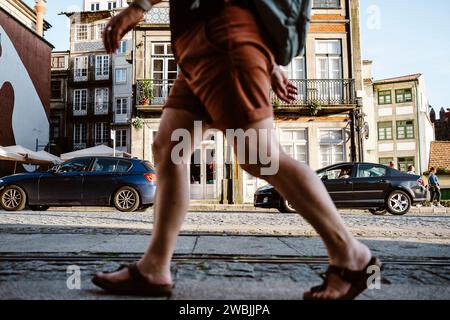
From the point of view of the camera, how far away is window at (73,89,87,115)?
160ft

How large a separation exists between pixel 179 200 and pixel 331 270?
2.30 feet

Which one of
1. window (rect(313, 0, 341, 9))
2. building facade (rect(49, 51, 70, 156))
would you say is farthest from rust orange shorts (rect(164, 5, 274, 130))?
building facade (rect(49, 51, 70, 156))

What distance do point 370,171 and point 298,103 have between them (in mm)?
8368

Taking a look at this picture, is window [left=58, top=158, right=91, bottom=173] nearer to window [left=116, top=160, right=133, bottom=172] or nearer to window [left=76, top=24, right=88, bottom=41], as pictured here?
window [left=116, top=160, right=133, bottom=172]

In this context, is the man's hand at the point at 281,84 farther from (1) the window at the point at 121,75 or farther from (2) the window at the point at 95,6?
(2) the window at the point at 95,6

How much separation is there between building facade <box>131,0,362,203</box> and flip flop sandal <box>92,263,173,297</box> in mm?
18151

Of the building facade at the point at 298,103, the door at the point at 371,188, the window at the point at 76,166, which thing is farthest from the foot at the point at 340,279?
the building facade at the point at 298,103

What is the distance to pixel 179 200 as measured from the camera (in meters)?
1.87

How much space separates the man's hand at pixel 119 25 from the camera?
1748 millimetres

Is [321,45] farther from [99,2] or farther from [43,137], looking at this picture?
[99,2]

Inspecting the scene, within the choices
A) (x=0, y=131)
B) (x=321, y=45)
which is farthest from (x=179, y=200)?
(x=0, y=131)

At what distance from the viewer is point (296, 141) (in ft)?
68.2

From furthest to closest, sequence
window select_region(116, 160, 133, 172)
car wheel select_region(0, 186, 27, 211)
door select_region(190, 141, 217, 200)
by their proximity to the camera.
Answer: door select_region(190, 141, 217, 200) → car wheel select_region(0, 186, 27, 211) → window select_region(116, 160, 133, 172)

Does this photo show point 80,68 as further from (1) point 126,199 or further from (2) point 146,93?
(1) point 126,199
